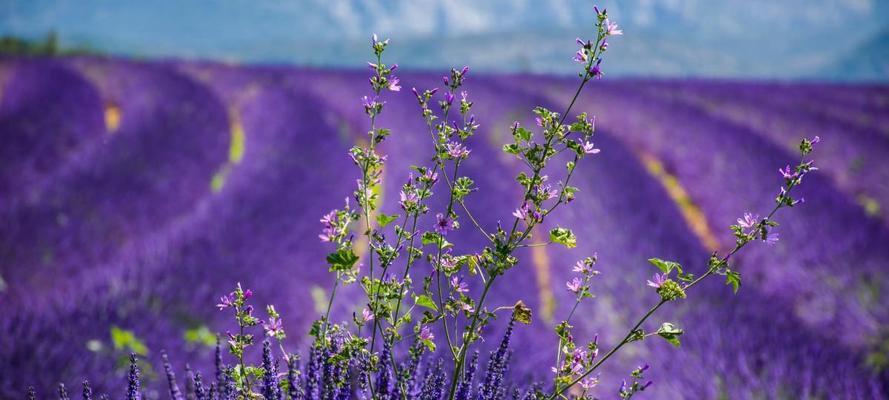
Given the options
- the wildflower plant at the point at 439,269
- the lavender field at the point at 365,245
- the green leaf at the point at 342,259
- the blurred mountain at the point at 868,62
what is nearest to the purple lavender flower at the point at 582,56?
the wildflower plant at the point at 439,269

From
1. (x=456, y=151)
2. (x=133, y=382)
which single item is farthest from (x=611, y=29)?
(x=133, y=382)

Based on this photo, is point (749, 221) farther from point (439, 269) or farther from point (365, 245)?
point (365, 245)

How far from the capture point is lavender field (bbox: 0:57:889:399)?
2123 millimetres

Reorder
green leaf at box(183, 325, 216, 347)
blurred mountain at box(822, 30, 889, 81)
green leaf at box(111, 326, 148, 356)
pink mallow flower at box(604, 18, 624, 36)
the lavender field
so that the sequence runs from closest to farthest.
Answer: pink mallow flower at box(604, 18, 624, 36)
green leaf at box(111, 326, 148, 356)
the lavender field
green leaf at box(183, 325, 216, 347)
blurred mountain at box(822, 30, 889, 81)

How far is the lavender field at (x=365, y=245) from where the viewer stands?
6.97 feet

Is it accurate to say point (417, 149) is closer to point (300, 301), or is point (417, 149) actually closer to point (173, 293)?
point (300, 301)

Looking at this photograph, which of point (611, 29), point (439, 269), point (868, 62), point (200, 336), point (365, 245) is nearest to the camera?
point (611, 29)

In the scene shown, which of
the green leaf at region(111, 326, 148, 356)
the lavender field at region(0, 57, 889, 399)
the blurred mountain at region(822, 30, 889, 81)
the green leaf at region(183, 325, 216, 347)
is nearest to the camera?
the green leaf at region(111, 326, 148, 356)

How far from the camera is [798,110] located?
30.6 feet

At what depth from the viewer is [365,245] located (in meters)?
5.01

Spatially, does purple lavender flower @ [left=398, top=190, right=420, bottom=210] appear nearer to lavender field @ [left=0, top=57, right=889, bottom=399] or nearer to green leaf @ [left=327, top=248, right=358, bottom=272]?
green leaf @ [left=327, top=248, right=358, bottom=272]

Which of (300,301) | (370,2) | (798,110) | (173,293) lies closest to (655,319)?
(300,301)

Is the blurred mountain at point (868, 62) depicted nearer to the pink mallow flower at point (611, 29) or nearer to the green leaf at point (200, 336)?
the green leaf at point (200, 336)

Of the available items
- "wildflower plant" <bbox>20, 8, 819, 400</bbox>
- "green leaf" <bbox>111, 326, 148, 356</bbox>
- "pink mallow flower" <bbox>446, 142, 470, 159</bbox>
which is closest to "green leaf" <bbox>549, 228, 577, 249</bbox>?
"wildflower plant" <bbox>20, 8, 819, 400</bbox>
